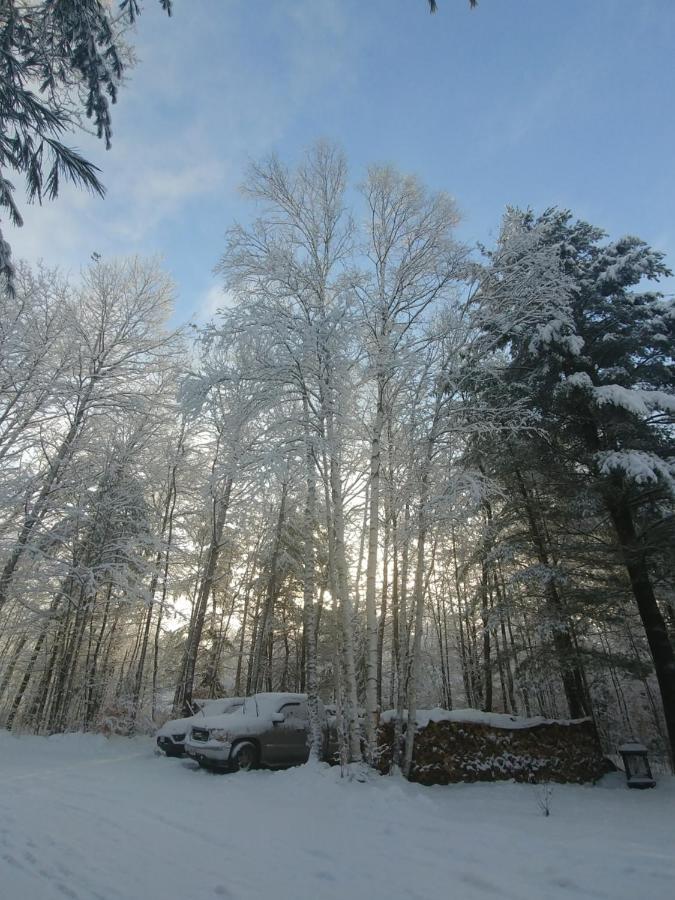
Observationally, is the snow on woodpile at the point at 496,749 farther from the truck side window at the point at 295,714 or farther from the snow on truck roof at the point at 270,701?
the snow on truck roof at the point at 270,701

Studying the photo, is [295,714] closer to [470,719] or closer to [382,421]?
[470,719]

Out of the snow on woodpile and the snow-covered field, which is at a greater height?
the snow on woodpile

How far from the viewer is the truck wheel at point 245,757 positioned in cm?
802

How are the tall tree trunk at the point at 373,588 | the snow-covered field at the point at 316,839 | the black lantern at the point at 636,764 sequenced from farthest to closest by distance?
the black lantern at the point at 636,764 → the tall tree trunk at the point at 373,588 → the snow-covered field at the point at 316,839

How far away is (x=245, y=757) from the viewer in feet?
27.0

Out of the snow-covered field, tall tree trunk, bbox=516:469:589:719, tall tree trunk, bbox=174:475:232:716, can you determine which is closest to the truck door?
the snow-covered field

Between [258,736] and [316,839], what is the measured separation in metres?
4.43

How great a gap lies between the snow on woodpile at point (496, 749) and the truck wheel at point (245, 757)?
2460 mm

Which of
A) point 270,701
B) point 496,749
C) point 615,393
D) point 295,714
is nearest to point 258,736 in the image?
point 270,701

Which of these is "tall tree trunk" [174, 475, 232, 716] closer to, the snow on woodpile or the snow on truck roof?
the snow on truck roof

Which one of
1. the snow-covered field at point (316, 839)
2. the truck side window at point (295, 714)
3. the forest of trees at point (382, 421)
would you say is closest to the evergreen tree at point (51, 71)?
the forest of trees at point (382, 421)

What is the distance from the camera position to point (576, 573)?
30.5 ft

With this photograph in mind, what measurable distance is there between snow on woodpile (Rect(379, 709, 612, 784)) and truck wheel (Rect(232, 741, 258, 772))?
96.8 inches

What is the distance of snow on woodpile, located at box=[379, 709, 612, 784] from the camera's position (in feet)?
24.7
